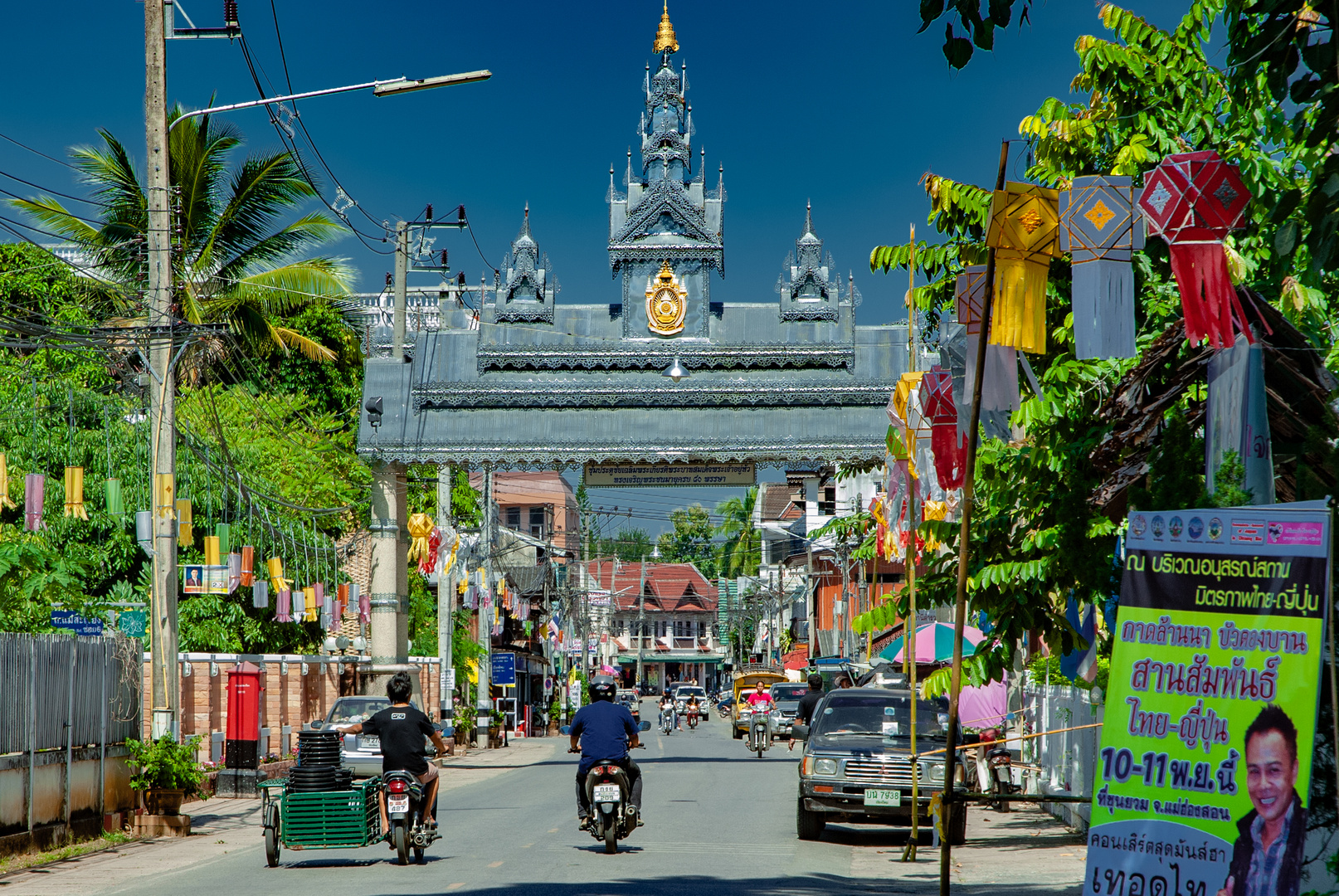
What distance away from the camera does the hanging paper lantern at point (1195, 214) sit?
383 inches

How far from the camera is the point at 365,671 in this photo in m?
32.1

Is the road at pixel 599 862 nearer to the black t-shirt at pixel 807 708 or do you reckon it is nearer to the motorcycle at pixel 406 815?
the motorcycle at pixel 406 815

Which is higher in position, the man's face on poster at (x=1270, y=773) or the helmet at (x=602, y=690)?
the man's face on poster at (x=1270, y=773)

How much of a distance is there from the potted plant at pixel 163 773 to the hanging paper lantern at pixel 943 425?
952cm

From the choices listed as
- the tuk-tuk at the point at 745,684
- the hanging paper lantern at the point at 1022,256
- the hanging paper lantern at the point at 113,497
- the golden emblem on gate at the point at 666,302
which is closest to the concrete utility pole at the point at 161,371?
the hanging paper lantern at the point at 113,497

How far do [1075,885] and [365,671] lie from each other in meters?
22.1

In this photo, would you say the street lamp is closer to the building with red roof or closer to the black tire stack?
the black tire stack

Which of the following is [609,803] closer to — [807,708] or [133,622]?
[133,622]

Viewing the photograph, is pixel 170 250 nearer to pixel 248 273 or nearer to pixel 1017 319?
pixel 1017 319

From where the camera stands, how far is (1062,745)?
Result: 759 inches

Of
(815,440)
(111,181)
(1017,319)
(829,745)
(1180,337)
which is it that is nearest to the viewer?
(1180,337)

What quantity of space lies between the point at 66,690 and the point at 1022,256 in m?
11.2

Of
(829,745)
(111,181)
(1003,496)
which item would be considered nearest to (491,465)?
(111,181)

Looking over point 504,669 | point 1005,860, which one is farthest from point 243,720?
point 504,669
